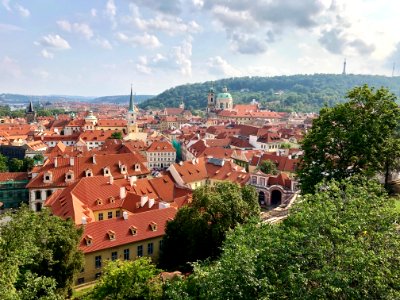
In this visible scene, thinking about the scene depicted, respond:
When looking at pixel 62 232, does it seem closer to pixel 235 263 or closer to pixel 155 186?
pixel 235 263

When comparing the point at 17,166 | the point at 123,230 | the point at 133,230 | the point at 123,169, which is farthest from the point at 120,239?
the point at 17,166

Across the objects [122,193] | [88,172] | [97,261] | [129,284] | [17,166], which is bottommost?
[17,166]

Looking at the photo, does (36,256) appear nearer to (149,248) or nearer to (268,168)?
(149,248)

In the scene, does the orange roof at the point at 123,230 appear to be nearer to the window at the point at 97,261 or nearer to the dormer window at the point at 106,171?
the window at the point at 97,261

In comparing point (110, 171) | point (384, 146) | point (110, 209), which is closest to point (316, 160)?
point (384, 146)

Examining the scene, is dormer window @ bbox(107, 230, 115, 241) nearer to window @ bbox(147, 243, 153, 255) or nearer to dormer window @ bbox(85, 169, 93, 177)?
window @ bbox(147, 243, 153, 255)

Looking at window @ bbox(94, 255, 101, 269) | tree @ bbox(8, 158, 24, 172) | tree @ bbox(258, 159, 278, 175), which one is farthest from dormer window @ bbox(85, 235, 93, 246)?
tree @ bbox(8, 158, 24, 172)
